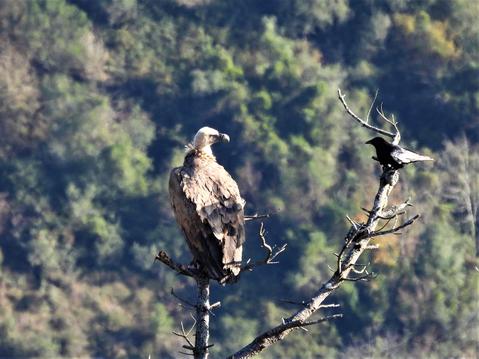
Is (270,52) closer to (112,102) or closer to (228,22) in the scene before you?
(228,22)

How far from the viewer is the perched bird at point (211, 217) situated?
860 centimetres

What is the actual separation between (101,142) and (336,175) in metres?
6.88

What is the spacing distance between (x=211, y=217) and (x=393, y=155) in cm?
198

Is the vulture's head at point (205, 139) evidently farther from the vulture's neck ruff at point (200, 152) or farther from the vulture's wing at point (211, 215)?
the vulture's wing at point (211, 215)

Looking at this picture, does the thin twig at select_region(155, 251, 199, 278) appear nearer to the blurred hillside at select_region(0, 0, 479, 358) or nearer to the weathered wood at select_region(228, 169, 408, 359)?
the weathered wood at select_region(228, 169, 408, 359)

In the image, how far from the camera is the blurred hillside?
34.9 metres

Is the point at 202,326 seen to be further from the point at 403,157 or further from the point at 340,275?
the point at 403,157

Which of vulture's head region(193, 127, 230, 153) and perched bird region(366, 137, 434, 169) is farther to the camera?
vulture's head region(193, 127, 230, 153)

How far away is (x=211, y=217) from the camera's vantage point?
8844mm

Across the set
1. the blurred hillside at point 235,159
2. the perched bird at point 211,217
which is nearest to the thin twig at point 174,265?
the perched bird at point 211,217

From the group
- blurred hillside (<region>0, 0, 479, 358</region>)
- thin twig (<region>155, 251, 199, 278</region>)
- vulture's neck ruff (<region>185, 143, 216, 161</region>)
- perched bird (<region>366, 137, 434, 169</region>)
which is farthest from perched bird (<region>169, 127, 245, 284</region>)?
blurred hillside (<region>0, 0, 479, 358</region>)

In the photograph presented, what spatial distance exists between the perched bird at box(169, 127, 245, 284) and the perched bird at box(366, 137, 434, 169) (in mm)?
1587

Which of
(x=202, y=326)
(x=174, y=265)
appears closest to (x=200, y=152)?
(x=174, y=265)

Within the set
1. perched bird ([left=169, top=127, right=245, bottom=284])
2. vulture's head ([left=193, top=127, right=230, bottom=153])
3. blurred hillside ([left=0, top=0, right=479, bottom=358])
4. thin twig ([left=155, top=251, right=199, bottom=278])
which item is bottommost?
thin twig ([left=155, top=251, right=199, bottom=278])
